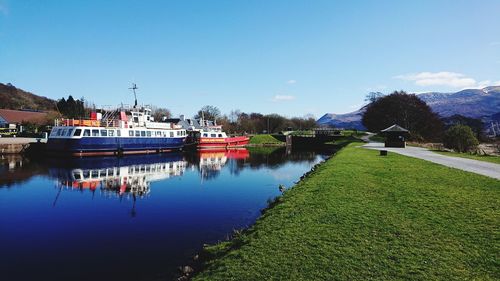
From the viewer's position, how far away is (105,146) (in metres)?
→ 47.1

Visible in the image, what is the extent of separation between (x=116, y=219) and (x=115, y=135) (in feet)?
118

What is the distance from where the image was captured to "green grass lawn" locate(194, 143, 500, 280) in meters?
6.84

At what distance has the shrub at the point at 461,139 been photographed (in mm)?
36781

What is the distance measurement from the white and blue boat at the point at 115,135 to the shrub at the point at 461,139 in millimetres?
40883

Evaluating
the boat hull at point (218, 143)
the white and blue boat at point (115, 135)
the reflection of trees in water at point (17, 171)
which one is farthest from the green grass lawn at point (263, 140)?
the reflection of trees in water at point (17, 171)

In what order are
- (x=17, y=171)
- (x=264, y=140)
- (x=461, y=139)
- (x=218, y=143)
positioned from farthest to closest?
(x=264, y=140) < (x=218, y=143) < (x=461, y=139) < (x=17, y=171)

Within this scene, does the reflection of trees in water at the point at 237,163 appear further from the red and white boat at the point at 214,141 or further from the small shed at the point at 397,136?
the red and white boat at the point at 214,141

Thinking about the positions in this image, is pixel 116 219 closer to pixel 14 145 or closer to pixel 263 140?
pixel 14 145

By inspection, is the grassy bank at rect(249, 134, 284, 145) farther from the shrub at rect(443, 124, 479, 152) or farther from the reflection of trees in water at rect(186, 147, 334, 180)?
the shrub at rect(443, 124, 479, 152)

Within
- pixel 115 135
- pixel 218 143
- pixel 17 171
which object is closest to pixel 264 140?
pixel 218 143

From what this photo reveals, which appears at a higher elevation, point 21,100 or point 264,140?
point 21,100

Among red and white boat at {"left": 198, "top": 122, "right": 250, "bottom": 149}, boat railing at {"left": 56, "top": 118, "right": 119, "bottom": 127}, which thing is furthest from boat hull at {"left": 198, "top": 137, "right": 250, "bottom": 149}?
boat railing at {"left": 56, "top": 118, "right": 119, "bottom": 127}

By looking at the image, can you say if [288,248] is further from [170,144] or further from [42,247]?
[170,144]

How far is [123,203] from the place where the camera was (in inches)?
747
